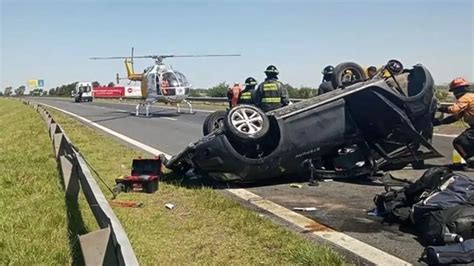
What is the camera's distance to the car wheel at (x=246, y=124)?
23.3ft

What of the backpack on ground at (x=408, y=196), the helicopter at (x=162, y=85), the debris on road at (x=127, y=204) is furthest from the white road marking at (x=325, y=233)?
the helicopter at (x=162, y=85)

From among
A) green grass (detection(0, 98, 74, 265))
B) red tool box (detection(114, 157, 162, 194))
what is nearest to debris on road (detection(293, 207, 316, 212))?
red tool box (detection(114, 157, 162, 194))

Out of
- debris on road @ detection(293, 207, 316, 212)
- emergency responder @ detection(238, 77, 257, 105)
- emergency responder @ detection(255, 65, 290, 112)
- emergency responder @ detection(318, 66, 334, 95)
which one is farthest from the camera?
emergency responder @ detection(238, 77, 257, 105)

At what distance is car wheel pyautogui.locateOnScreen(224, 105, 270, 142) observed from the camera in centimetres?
709

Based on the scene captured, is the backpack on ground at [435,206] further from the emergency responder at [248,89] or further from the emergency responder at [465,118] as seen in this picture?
the emergency responder at [248,89]

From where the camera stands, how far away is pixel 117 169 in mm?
9016

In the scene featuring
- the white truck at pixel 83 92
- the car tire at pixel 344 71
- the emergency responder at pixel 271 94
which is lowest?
the white truck at pixel 83 92

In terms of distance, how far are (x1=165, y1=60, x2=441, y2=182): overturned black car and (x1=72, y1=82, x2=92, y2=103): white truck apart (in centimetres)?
6105

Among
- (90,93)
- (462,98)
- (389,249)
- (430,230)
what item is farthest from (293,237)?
(90,93)

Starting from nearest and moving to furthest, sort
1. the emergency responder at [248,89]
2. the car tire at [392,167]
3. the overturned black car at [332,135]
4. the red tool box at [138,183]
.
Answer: the red tool box at [138,183] < the overturned black car at [332,135] < the car tire at [392,167] < the emergency responder at [248,89]

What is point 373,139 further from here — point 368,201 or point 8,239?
point 8,239

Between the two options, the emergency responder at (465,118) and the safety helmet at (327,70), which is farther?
the safety helmet at (327,70)

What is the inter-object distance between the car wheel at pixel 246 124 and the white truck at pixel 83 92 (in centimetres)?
6164

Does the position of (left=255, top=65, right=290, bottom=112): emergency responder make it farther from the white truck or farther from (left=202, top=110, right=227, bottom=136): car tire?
the white truck
